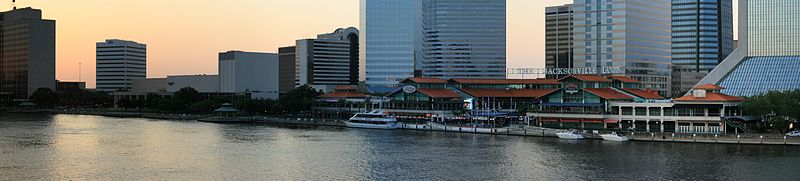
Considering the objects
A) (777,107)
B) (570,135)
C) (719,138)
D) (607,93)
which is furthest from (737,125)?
(570,135)

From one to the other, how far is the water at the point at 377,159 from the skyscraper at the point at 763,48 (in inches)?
1446

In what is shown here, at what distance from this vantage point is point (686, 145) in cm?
9656

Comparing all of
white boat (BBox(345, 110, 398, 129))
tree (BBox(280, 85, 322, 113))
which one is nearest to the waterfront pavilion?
white boat (BBox(345, 110, 398, 129))

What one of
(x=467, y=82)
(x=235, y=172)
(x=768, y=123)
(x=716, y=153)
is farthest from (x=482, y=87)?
(x=235, y=172)

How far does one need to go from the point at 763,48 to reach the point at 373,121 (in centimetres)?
6673

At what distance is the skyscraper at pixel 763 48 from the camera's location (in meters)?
126

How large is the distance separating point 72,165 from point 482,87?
97605 millimetres

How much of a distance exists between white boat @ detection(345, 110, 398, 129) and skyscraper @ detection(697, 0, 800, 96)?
53885mm

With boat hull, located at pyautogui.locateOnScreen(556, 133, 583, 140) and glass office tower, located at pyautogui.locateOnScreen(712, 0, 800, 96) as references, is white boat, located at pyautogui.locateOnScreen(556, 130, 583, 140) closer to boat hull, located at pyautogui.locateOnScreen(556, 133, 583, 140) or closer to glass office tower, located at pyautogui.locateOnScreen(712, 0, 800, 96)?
boat hull, located at pyautogui.locateOnScreen(556, 133, 583, 140)

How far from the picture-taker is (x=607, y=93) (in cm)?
12412

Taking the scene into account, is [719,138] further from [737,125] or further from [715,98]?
[715,98]

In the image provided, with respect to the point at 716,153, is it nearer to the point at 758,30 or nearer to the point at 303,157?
the point at 303,157

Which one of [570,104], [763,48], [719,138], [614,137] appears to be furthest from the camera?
[763,48]

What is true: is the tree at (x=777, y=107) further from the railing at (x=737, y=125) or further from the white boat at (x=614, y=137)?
the white boat at (x=614, y=137)
